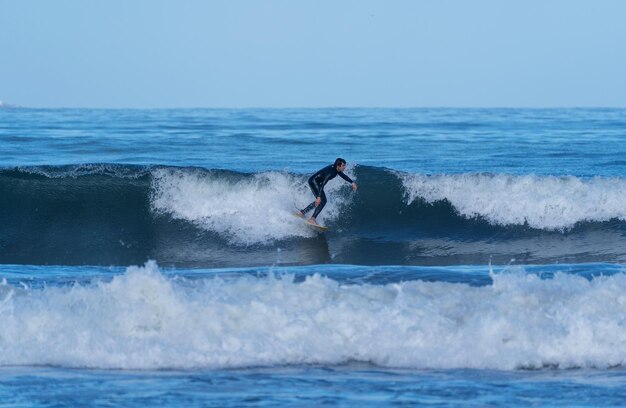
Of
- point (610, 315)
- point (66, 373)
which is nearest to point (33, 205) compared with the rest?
point (66, 373)

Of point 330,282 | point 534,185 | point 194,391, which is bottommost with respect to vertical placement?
point 194,391

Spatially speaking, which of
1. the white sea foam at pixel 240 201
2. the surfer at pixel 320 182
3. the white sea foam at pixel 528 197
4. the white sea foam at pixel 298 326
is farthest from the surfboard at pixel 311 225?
the white sea foam at pixel 298 326

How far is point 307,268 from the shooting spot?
12938mm

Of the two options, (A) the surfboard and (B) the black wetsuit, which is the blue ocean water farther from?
(B) the black wetsuit

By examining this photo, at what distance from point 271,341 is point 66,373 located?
169 centimetres

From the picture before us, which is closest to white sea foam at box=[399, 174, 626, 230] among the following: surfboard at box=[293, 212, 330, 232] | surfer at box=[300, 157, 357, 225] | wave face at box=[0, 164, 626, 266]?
wave face at box=[0, 164, 626, 266]

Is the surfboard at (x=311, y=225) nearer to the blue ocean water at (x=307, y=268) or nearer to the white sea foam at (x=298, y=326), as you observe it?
the blue ocean water at (x=307, y=268)

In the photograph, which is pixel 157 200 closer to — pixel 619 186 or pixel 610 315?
pixel 619 186

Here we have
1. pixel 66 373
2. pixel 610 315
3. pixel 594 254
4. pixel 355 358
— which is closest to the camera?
pixel 66 373

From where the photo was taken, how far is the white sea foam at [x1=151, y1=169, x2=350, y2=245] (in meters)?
16.1

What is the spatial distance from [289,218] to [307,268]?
3274 millimetres

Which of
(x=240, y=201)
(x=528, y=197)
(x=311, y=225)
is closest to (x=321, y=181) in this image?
(x=311, y=225)

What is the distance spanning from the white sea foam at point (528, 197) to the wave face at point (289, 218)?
0.07 ft

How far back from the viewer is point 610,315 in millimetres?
9016
